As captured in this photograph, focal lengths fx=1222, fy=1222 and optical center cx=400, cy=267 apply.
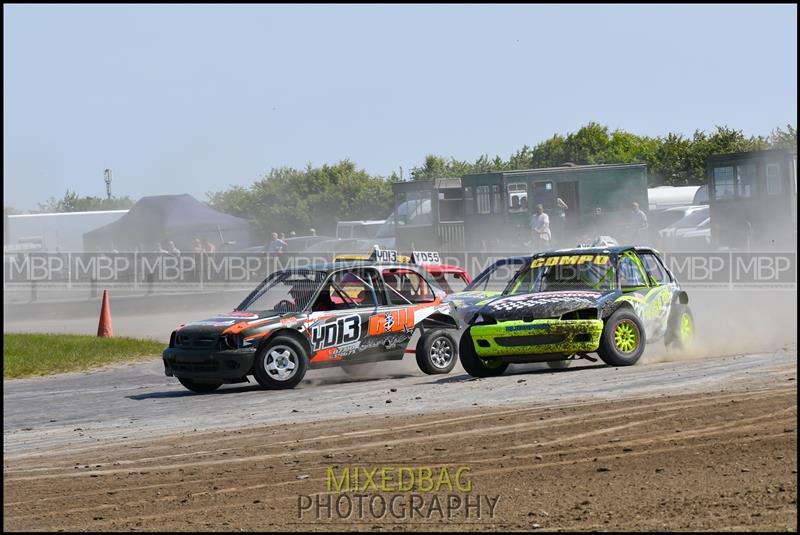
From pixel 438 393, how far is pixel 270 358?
2.06m

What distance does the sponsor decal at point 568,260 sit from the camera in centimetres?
1442

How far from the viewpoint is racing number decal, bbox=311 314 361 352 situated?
13680 millimetres

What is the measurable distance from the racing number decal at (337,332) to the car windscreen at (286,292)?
398 mm

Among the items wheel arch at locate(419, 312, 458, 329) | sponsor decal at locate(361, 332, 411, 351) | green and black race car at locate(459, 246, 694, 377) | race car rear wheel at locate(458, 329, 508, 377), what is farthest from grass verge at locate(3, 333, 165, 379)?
race car rear wheel at locate(458, 329, 508, 377)

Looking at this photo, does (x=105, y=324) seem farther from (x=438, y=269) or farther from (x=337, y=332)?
(x=337, y=332)

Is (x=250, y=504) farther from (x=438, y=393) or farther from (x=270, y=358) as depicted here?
(x=270, y=358)

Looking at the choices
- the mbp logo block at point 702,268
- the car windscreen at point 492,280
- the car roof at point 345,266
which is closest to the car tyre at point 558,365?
the car windscreen at point 492,280

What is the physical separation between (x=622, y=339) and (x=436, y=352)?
2260mm

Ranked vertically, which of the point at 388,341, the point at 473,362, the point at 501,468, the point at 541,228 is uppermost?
the point at 541,228

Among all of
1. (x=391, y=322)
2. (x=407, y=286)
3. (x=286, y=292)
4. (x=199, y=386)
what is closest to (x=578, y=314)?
(x=391, y=322)

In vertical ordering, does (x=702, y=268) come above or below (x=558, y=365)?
above

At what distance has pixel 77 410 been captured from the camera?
42.4 ft

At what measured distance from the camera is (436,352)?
14469mm

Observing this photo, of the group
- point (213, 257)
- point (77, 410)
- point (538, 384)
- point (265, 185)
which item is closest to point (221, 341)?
point (77, 410)
